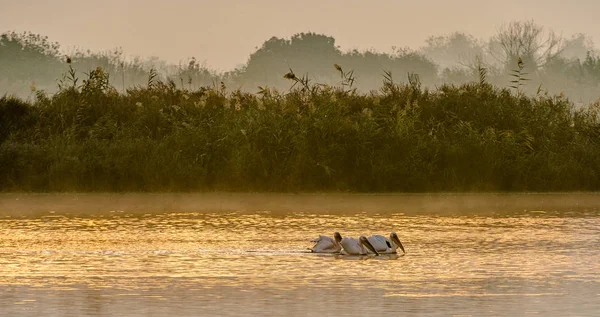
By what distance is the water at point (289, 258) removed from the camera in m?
9.96

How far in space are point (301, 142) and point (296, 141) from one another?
9 cm

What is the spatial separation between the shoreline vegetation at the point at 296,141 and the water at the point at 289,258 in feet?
5.23

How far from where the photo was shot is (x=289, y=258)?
1325cm

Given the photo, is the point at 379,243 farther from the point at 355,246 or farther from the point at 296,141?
the point at 296,141

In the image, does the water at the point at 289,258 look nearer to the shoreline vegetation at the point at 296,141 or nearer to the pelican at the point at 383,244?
the pelican at the point at 383,244

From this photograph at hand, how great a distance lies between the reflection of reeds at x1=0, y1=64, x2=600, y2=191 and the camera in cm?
2344

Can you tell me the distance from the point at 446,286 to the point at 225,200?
1106 cm

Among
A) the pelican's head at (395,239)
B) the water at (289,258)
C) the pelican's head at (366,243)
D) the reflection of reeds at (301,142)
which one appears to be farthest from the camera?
the reflection of reeds at (301,142)

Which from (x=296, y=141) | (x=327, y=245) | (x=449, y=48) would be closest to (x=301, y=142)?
(x=296, y=141)

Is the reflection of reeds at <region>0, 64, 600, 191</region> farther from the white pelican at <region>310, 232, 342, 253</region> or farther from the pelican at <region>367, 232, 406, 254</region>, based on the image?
the pelican at <region>367, 232, 406, 254</region>

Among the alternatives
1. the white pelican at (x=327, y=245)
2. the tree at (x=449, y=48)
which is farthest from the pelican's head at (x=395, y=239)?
the tree at (x=449, y=48)

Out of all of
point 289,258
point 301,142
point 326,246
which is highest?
point 301,142

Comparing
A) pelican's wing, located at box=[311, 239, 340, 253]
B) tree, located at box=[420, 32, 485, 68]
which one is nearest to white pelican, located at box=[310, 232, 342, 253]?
pelican's wing, located at box=[311, 239, 340, 253]

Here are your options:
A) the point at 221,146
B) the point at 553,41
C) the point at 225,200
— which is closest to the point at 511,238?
the point at 225,200
